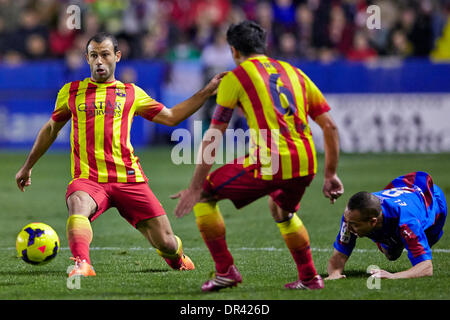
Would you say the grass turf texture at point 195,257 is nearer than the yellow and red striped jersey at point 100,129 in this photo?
Yes

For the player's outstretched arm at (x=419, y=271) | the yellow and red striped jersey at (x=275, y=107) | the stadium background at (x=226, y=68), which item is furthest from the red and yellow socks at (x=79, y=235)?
the player's outstretched arm at (x=419, y=271)

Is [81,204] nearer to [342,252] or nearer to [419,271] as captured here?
[342,252]

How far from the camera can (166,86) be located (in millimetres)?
17453

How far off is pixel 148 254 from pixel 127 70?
1079 cm

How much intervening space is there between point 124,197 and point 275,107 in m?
1.60

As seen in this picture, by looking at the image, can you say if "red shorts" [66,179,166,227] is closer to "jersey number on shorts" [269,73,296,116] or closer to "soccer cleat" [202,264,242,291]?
"soccer cleat" [202,264,242,291]

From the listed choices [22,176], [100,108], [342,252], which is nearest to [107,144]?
[100,108]

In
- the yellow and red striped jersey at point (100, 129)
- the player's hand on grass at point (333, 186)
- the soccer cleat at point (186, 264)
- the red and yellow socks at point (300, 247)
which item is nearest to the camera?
the player's hand on grass at point (333, 186)

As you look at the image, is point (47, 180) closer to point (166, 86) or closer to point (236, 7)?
point (166, 86)

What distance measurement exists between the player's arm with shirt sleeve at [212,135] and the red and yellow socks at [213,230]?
7.3 inches

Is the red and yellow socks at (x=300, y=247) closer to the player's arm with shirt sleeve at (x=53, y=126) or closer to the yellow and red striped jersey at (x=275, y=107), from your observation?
the yellow and red striped jersey at (x=275, y=107)

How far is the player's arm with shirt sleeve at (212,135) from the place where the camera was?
16.8ft

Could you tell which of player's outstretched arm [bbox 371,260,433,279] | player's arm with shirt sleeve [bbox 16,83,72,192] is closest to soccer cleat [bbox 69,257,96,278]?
player's arm with shirt sleeve [bbox 16,83,72,192]

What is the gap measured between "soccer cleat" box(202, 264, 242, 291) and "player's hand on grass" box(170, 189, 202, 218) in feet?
1.87
